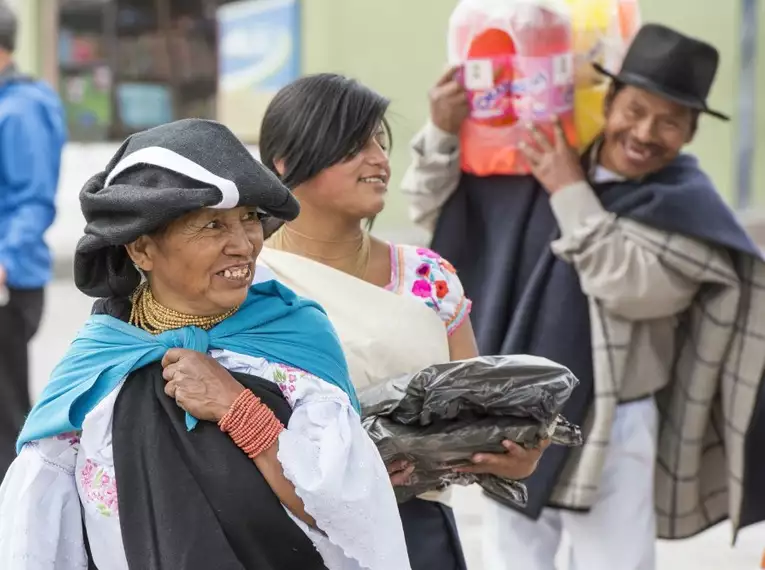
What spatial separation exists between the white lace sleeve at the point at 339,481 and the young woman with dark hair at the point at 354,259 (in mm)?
623

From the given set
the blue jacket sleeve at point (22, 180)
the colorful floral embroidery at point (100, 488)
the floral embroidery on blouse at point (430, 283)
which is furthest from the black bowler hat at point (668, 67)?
the blue jacket sleeve at point (22, 180)

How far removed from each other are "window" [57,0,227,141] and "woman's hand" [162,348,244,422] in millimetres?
12787

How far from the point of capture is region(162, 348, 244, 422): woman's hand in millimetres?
2418

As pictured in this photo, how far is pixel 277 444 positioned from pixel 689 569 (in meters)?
3.74

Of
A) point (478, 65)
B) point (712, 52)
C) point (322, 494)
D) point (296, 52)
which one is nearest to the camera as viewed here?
point (322, 494)

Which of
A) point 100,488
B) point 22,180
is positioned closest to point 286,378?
point 100,488

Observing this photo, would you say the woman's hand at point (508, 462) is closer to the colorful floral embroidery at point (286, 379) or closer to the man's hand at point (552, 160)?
the colorful floral embroidery at point (286, 379)

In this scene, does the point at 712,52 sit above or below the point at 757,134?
above

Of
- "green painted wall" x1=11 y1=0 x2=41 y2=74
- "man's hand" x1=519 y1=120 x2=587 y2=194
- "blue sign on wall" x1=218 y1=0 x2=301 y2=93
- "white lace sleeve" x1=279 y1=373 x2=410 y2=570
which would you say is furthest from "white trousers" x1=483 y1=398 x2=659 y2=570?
"green painted wall" x1=11 y1=0 x2=41 y2=74

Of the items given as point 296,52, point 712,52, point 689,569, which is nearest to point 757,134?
point 296,52

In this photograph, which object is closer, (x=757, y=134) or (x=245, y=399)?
(x=245, y=399)

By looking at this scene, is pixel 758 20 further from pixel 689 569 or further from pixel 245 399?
pixel 245 399

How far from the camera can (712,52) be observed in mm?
4508

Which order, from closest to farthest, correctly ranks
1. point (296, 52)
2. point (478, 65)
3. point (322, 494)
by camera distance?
point (322, 494), point (478, 65), point (296, 52)
